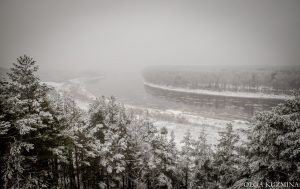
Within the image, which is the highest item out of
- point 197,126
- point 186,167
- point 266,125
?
point 266,125

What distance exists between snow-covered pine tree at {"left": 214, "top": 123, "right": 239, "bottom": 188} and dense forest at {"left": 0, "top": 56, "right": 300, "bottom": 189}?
71 millimetres

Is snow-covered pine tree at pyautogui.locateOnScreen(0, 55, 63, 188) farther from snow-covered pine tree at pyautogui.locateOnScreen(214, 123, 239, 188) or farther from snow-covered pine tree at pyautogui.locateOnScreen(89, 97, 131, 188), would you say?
snow-covered pine tree at pyautogui.locateOnScreen(214, 123, 239, 188)

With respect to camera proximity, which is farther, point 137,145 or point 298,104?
point 137,145

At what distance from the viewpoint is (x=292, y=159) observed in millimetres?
11500

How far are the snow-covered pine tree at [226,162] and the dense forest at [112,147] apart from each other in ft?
0.23

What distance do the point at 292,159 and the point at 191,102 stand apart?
8437cm

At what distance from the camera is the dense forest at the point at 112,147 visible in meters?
10.1

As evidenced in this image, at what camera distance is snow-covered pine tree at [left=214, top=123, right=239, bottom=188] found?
1605cm

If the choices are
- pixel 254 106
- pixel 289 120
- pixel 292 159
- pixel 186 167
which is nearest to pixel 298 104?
pixel 289 120

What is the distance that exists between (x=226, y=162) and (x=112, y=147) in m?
8.95

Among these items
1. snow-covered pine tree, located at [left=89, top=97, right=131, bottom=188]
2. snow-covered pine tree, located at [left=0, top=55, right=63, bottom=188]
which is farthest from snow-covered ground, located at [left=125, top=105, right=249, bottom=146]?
snow-covered pine tree, located at [left=0, top=55, right=63, bottom=188]

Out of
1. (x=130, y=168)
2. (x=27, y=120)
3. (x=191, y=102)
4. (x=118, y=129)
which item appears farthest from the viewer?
(x=191, y=102)

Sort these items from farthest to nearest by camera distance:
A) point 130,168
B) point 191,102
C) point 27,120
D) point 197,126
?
1. point 191,102
2. point 197,126
3. point 130,168
4. point 27,120

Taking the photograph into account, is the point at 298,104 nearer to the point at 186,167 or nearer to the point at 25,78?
the point at 186,167
